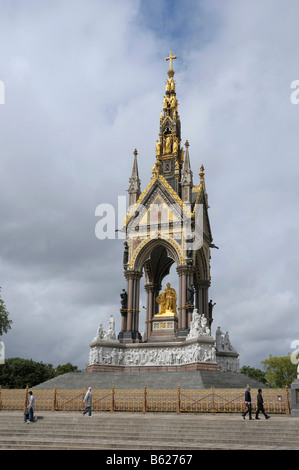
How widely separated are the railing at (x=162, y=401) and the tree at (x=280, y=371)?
46.9 meters

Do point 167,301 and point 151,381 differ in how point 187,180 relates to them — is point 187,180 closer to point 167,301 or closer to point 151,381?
point 167,301

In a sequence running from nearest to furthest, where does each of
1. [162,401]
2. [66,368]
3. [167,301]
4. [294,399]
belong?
[294,399], [162,401], [167,301], [66,368]

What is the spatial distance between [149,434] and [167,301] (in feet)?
65.8

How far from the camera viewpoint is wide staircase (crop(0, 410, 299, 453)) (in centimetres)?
1318

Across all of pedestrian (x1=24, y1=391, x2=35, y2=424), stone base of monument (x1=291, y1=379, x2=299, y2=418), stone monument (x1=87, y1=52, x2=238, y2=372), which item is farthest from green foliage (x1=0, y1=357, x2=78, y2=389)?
stone base of monument (x1=291, y1=379, x2=299, y2=418)

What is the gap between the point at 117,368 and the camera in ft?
101

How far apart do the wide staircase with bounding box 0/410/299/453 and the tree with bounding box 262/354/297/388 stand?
5162cm

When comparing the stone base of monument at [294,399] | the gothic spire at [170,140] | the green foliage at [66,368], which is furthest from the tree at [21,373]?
the stone base of monument at [294,399]

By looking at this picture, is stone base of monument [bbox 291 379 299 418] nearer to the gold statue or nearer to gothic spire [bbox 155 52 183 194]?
the gold statue

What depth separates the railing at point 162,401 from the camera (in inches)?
734

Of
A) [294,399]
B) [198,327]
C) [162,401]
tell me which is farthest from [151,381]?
[294,399]

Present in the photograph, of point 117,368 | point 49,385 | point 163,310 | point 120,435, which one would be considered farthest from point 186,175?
point 120,435

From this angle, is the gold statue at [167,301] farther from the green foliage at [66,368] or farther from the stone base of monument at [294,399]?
the green foliage at [66,368]

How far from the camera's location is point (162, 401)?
20188 mm
